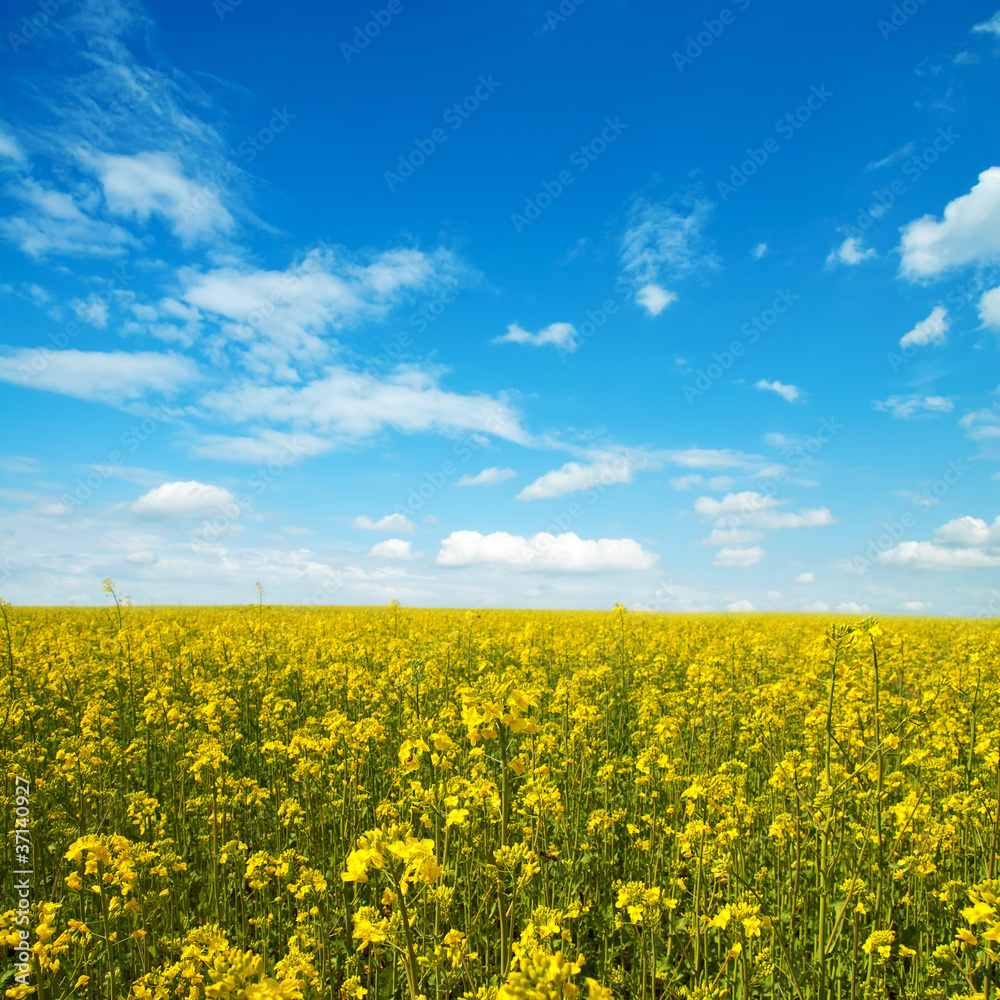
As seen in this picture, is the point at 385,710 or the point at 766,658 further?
the point at 766,658

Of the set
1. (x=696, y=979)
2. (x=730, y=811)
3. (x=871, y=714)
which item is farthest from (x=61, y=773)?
(x=871, y=714)

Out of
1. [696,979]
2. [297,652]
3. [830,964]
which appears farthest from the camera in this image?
[297,652]

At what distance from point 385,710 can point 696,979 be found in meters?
3.81

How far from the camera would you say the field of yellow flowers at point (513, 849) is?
9.00 ft

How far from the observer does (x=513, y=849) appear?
2521 mm

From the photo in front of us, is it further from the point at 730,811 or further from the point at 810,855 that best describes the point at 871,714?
the point at 730,811

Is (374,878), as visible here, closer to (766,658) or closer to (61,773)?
(61,773)

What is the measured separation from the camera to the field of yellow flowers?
274 centimetres

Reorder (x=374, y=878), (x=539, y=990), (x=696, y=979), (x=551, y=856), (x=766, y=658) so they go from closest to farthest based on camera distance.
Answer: (x=539, y=990), (x=551, y=856), (x=696, y=979), (x=374, y=878), (x=766, y=658)

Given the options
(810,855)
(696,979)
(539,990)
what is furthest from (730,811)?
(539,990)

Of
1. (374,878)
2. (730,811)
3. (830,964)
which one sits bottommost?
(830,964)

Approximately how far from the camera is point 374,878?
4387 millimetres

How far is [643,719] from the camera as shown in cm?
625

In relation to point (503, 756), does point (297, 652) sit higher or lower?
lower
